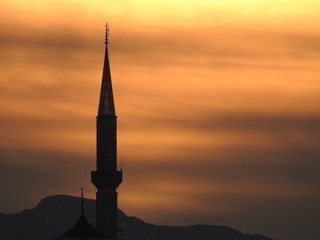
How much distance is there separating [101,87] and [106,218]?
51.5 ft

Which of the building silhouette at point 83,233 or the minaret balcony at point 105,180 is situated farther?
the minaret balcony at point 105,180

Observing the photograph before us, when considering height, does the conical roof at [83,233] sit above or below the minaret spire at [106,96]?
below

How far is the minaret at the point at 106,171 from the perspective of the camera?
603 feet

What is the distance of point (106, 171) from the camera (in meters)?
Answer: 184

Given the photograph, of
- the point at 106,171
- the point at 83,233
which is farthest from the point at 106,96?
the point at 83,233

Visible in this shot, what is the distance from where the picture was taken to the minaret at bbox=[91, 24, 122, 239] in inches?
7234

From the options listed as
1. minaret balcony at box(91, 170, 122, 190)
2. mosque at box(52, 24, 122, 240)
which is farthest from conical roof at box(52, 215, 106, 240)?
minaret balcony at box(91, 170, 122, 190)

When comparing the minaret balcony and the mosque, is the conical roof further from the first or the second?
the minaret balcony

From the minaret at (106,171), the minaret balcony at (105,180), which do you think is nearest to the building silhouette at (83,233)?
the minaret at (106,171)

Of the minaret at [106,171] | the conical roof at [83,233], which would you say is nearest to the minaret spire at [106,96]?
the minaret at [106,171]

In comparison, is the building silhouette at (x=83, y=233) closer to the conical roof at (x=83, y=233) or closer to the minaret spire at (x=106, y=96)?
the conical roof at (x=83, y=233)

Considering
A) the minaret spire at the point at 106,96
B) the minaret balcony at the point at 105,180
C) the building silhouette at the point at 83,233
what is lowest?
the building silhouette at the point at 83,233

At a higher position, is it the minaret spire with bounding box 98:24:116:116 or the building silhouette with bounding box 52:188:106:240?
the minaret spire with bounding box 98:24:116:116

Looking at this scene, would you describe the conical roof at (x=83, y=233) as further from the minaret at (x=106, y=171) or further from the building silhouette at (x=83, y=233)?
the minaret at (x=106, y=171)
